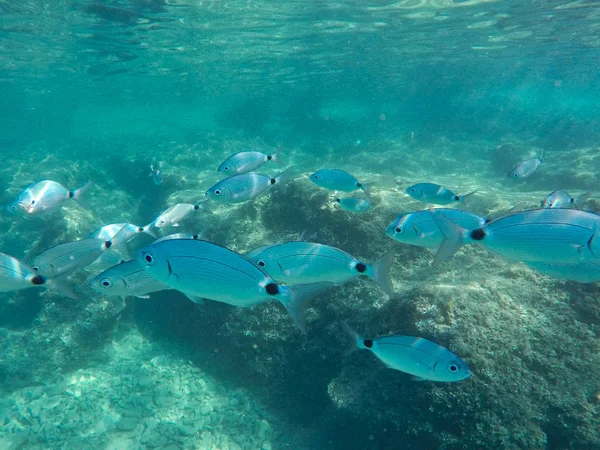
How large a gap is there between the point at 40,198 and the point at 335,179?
5.30 meters

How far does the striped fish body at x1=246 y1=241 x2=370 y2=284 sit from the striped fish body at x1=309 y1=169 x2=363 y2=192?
249 centimetres

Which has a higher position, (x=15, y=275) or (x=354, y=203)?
(x=15, y=275)

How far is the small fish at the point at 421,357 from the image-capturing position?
2766mm

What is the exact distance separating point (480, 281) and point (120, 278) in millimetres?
Answer: 4852

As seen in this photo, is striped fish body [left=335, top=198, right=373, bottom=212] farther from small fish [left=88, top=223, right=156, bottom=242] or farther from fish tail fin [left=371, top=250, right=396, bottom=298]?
small fish [left=88, top=223, right=156, bottom=242]

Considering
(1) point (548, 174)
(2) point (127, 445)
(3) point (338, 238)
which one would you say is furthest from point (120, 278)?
(1) point (548, 174)

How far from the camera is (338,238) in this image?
6770 mm

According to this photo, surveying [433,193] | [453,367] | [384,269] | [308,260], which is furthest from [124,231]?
[433,193]

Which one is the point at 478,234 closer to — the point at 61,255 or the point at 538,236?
the point at 538,236

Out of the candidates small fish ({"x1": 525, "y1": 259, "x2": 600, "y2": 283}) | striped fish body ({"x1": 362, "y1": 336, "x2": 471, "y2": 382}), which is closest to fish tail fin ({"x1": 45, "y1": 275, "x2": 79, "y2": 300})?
striped fish body ({"x1": 362, "y1": 336, "x2": 471, "y2": 382})

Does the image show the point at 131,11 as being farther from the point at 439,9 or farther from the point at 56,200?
the point at 439,9

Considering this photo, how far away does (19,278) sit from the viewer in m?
3.12

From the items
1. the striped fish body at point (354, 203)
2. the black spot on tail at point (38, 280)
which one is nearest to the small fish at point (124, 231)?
the black spot on tail at point (38, 280)

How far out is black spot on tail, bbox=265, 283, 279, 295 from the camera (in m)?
2.27
